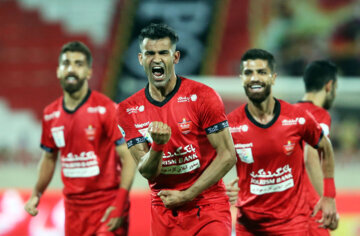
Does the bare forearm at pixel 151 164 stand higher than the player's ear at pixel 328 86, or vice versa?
the player's ear at pixel 328 86

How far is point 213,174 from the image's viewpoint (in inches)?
129

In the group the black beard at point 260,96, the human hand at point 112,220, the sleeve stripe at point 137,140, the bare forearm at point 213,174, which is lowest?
the human hand at point 112,220

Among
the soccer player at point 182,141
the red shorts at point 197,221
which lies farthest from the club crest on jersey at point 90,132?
the red shorts at point 197,221

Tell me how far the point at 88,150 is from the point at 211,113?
1656 mm

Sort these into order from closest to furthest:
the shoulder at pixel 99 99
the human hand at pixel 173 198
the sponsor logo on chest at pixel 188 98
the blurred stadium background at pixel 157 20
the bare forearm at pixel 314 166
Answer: the human hand at pixel 173 198
the sponsor logo on chest at pixel 188 98
the bare forearm at pixel 314 166
the shoulder at pixel 99 99
the blurred stadium background at pixel 157 20

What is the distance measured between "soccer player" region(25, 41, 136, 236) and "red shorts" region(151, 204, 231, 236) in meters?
1.08

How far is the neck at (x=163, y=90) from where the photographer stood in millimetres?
3521

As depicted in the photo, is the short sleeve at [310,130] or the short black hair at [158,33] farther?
the short sleeve at [310,130]

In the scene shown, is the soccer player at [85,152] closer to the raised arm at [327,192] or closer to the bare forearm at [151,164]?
the bare forearm at [151,164]

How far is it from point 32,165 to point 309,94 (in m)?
6.45

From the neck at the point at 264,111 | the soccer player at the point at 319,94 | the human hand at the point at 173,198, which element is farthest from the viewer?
the soccer player at the point at 319,94

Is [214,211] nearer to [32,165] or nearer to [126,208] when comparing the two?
[126,208]

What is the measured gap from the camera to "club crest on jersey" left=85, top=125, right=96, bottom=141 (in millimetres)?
4656

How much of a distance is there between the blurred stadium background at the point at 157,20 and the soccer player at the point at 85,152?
681 cm
